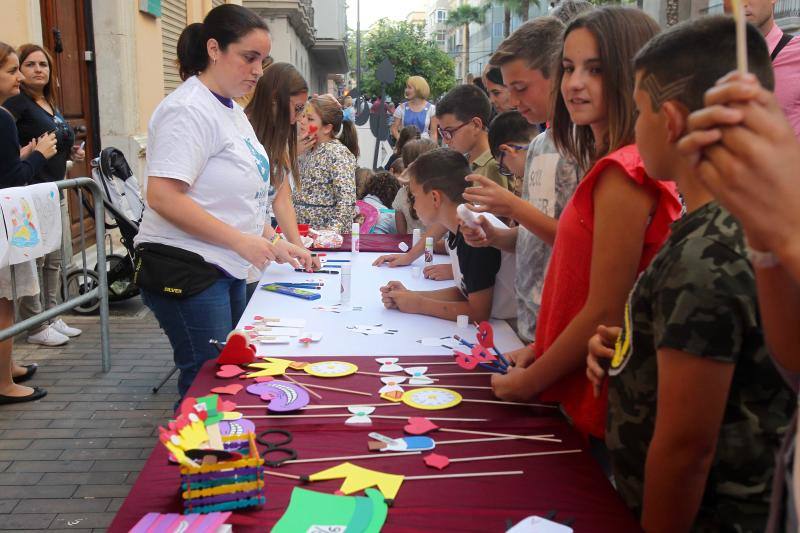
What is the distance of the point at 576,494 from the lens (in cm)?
147

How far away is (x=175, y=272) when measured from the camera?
2.66m

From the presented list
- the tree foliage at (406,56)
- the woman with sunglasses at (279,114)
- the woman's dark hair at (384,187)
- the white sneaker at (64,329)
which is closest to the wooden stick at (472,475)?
the woman with sunglasses at (279,114)

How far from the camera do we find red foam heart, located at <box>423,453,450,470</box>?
1.59 m

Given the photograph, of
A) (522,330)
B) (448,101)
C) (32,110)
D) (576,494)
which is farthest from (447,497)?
(32,110)

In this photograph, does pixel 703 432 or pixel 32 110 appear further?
pixel 32 110

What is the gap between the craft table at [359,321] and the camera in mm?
2432

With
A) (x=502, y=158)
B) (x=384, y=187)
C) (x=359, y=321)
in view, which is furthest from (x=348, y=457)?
(x=384, y=187)

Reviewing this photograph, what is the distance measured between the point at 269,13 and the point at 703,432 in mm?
18353

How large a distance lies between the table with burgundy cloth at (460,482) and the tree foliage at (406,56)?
3195 cm

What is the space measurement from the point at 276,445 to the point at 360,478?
247 millimetres

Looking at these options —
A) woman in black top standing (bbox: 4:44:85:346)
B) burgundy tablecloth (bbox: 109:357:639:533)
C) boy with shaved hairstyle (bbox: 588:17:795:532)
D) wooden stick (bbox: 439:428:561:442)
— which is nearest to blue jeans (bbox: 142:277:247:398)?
burgundy tablecloth (bbox: 109:357:639:533)

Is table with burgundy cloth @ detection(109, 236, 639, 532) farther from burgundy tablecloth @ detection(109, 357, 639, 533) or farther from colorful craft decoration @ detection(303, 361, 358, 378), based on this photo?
colorful craft decoration @ detection(303, 361, 358, 378)

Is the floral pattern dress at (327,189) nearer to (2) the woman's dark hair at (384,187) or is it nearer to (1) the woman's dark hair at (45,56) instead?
(2) the woman's dark hair at (384,187)

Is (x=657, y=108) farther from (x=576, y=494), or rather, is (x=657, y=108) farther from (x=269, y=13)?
(x=269, y=13)
